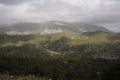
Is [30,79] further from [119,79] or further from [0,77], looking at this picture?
[119,79]

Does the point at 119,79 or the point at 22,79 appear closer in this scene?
the point at 22,79

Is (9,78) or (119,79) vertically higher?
(9,78)

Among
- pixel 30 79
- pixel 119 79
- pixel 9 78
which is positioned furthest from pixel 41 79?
pixel 119 79

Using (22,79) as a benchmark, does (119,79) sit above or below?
below

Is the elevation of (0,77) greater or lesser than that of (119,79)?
greater

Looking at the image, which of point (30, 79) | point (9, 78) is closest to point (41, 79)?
point (30, 79)

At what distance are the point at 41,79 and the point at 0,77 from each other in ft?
8.08

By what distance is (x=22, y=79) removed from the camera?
15789mm

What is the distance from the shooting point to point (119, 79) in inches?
998

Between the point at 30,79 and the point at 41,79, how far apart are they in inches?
33.6

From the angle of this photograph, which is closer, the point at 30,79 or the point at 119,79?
the point at 30,79

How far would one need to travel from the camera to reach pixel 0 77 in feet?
52.6

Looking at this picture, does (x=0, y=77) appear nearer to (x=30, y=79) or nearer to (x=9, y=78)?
(x=9, y=78)

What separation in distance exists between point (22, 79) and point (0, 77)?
1.36 m
